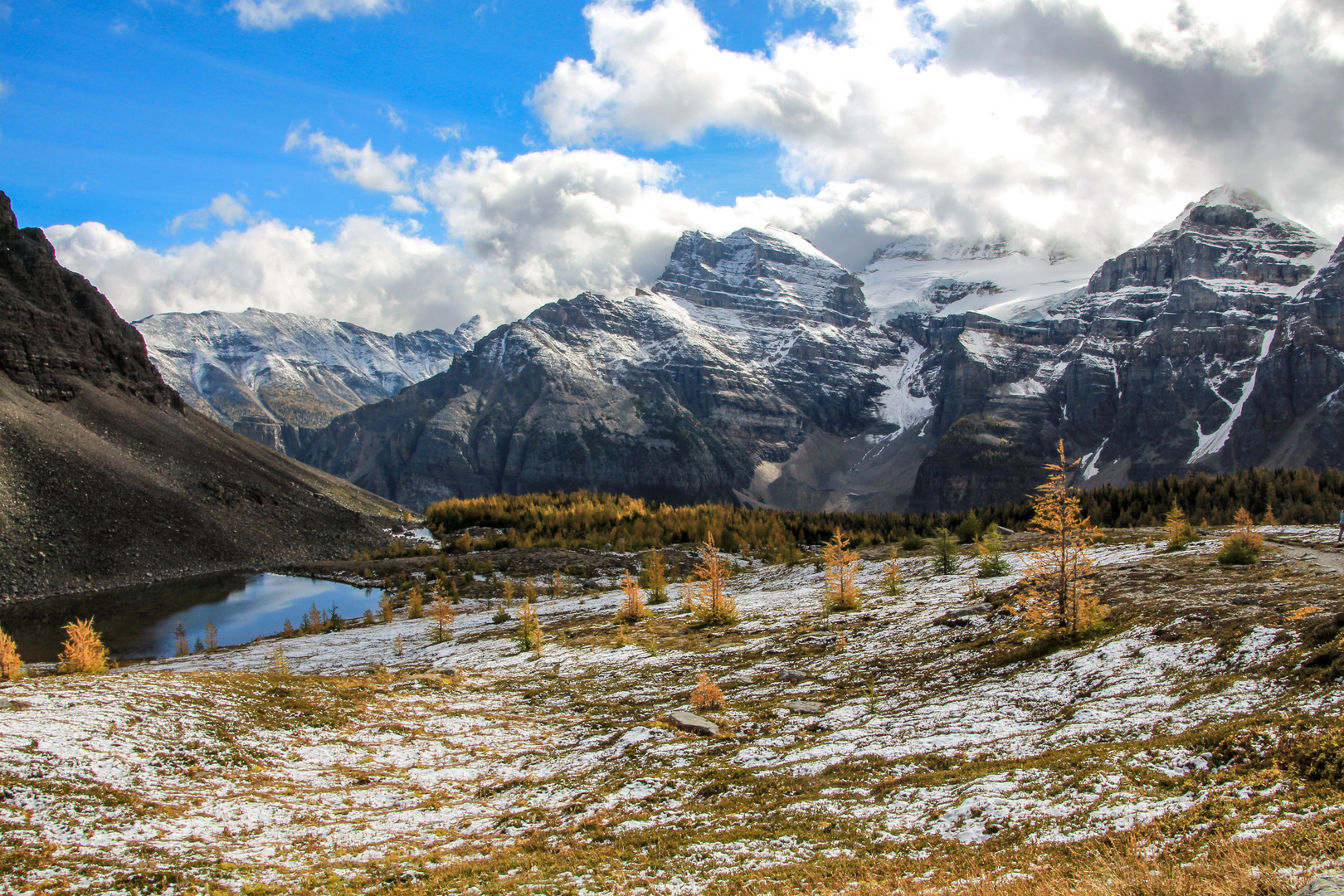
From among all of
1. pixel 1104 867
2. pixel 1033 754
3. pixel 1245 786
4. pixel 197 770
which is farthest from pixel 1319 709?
pixel 197 770

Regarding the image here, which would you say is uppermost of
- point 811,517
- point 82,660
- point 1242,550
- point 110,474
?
point 110,474

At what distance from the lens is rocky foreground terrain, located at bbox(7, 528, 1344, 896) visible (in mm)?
10227

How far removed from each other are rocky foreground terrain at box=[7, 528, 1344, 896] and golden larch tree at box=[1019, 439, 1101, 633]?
3.48 ft

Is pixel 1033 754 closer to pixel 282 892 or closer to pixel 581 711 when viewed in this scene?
pixel 282 892

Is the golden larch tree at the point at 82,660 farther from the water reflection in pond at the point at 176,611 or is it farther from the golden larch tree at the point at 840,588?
the water reflection in pond at the point at 176,611

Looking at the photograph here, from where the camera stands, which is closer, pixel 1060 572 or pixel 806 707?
pixel 806 707

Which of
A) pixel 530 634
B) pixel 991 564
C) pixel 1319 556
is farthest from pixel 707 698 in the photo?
pixel 1319 556

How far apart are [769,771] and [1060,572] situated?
13921 mm

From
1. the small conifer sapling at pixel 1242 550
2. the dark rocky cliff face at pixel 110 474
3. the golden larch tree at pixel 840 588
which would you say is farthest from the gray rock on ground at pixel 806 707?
the dark rocky cliff face at pixel 110 474

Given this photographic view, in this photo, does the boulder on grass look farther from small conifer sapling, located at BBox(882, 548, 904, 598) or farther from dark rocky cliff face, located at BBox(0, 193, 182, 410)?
dark rocky cliff face, located at BBox(0, 193, 182, 410)

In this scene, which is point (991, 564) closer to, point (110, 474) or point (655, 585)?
point (655, 585)

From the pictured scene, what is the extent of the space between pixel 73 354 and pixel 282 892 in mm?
173196

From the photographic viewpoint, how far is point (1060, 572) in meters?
24.3

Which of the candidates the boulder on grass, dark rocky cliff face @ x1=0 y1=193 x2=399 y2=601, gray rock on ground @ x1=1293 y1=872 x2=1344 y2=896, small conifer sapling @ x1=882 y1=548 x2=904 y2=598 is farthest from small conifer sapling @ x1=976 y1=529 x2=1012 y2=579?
dark rocky cliff face @ x1=0 y1=193 x2=399 y2=601
